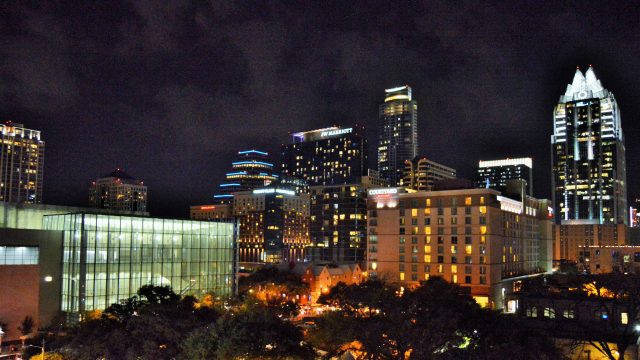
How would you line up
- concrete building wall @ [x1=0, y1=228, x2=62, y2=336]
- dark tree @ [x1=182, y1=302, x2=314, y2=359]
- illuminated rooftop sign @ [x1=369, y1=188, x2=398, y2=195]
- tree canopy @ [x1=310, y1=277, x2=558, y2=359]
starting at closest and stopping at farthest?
dark tree @ [x1=182, y1=302, x2=314, y2=359], tree canopy @ [x1=310, y1=277, x2=558, y2=359], concrete building wall @ [x1=0, y1=228, x2=62, y2=336], illuminated rooftop sign @ [x1=369, y1=188, x2=398, y2=195]

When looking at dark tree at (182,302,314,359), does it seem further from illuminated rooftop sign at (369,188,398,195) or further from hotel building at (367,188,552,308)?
illuminated rooftop sign at (369,188,398,195)

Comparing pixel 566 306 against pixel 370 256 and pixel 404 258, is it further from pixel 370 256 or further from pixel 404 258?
pixel 370 256

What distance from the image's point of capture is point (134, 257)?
239ft

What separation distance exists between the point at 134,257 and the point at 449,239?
70.4 meters

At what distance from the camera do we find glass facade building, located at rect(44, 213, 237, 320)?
67188 mm

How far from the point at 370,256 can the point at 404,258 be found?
9.47 meters

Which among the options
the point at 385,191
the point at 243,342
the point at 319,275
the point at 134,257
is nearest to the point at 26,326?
the point at 134,257

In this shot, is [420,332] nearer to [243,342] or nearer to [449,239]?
[243,342]

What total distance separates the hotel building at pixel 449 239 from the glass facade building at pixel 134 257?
151 feet

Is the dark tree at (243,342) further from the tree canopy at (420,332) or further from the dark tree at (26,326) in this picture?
the dark tree at (26,326)

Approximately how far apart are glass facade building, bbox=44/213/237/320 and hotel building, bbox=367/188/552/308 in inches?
1809

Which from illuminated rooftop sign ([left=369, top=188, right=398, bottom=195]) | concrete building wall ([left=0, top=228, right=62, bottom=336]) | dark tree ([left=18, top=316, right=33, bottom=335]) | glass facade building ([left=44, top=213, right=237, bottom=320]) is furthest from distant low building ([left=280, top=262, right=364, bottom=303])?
dark tree ([left=18, top=316, right=33, bottom=335])

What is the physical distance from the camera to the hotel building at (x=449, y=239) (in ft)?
375

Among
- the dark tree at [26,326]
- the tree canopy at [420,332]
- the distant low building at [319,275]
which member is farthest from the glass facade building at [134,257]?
the distant low building at [319,275]
